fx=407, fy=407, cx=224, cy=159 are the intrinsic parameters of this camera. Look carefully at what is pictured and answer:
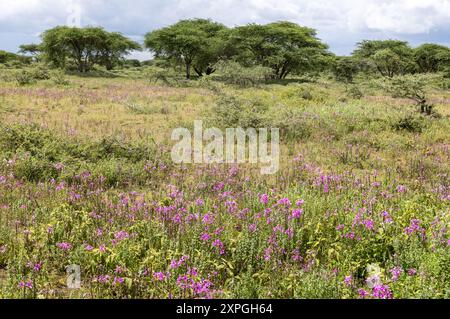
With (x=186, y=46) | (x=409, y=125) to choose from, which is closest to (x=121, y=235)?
(x=409, y=125)

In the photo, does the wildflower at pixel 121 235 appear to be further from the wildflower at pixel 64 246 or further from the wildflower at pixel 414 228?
the wildflower at pixel 414 228

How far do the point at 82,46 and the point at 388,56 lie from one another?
36053mm

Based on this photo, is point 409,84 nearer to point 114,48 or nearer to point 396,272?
point 396,272

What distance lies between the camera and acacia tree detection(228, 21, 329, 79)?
47594mm

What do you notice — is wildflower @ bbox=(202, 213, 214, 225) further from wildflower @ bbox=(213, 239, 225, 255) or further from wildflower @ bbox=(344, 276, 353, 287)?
wildflower @ bbox=(344, 276, 353, 287)

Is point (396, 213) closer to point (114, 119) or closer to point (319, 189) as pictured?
point (319, 189)

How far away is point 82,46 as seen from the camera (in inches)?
1948

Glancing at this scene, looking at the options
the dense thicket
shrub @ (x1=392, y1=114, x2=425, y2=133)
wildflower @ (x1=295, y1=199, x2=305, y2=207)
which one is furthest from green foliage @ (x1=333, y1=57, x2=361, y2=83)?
wildflower @ (x1=295, y1=199, x2=305, y2=207)

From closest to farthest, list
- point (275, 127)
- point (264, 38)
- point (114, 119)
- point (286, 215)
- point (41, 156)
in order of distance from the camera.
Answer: point (286, 215)
point (41, 156)
point (275, 127)
point (114, 119)
point (264, 38)

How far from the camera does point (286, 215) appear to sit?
5195mm

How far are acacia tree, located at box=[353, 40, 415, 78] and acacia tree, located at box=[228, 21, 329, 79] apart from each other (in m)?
6.33

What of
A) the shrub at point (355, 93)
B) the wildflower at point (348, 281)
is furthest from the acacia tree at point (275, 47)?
the wildflower at point (348, 281)

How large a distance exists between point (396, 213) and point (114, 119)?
1081 centimetres
